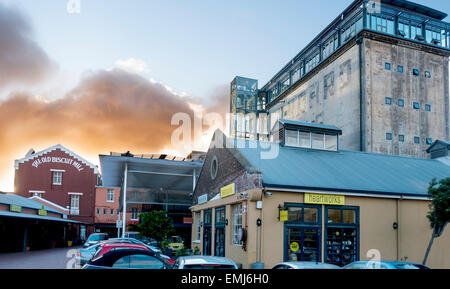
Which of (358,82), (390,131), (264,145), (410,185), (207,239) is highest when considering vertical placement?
(358,82)

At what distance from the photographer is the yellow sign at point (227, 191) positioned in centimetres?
2165

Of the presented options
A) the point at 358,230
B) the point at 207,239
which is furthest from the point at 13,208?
the point at 358,230

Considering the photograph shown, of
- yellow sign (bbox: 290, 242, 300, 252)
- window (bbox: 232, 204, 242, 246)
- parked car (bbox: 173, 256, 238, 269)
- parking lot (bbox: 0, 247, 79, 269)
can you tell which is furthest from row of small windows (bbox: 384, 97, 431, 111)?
parked car (bbox: 173, 256, 238, 269)

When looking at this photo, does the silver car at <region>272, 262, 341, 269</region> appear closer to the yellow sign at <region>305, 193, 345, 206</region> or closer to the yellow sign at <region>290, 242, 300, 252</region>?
the yellow sign at <region>290, 242, 300, 252</region>

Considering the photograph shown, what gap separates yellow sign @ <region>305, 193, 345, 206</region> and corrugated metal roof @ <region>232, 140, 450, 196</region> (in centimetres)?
42

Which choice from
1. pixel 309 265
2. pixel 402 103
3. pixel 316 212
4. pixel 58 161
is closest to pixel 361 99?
pixel 402 103

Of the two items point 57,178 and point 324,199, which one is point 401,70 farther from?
point 57,178

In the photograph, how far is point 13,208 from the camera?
1335 inches

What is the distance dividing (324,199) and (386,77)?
31949mm

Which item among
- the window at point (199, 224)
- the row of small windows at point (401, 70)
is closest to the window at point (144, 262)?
the window at point (199, 224)

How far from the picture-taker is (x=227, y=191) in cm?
2248

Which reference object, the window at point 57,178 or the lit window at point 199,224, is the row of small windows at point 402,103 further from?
the window at point 57,178
